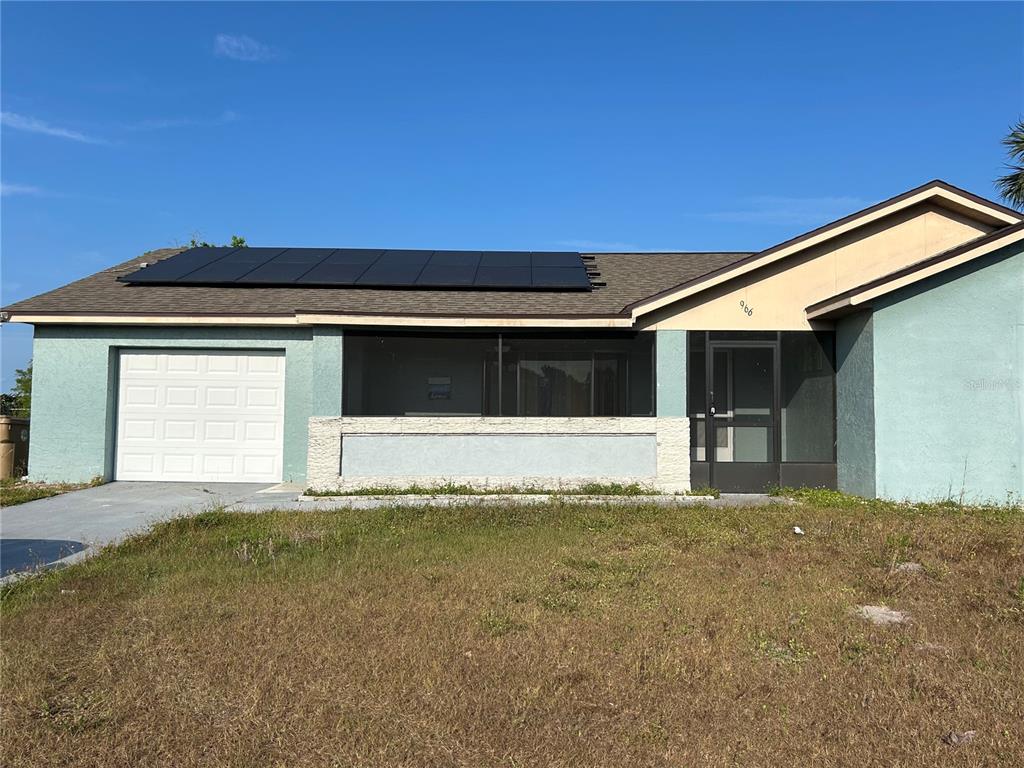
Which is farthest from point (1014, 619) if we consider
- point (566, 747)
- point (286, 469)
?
point (286, 469)

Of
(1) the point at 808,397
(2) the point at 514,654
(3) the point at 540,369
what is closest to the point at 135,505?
(3) the point at 540,369

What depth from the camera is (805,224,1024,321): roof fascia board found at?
10.3m

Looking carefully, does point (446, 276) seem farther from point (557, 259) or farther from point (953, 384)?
point (953, 384)

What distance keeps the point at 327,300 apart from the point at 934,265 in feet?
31.5

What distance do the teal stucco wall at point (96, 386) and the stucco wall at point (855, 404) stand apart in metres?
8.84

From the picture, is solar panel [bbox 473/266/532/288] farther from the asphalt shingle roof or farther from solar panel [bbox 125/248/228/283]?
solar panel [bbox 125/248/228/283]

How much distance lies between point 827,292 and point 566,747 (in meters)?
10.4

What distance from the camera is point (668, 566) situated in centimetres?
662

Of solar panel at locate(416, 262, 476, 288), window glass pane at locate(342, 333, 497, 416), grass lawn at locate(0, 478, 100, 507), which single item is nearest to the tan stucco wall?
window glass pane at locate(342, 333, 497, 416)

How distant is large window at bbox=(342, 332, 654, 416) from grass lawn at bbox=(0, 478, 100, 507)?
4.70m

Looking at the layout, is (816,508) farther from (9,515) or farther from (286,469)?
(9,515)

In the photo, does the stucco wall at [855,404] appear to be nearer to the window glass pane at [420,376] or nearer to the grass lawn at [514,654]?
the grass lawn at [514,654]

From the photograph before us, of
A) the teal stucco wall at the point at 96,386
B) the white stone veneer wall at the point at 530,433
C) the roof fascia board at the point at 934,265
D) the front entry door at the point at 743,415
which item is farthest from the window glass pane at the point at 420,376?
the roof fascia board at the point at 934,265

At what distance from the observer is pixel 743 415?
469 inches
